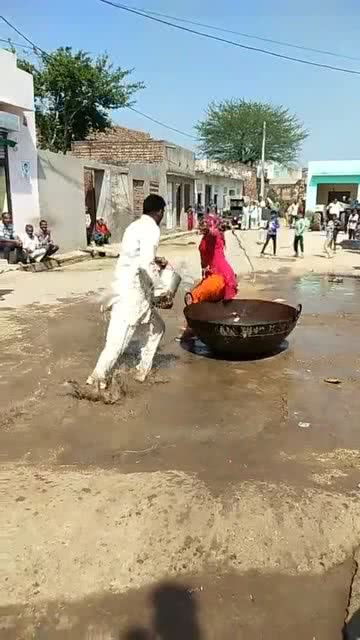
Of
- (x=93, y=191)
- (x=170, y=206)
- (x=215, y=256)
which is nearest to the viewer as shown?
(x=215, y=256)

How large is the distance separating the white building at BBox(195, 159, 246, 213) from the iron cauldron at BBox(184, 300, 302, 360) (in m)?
27.5

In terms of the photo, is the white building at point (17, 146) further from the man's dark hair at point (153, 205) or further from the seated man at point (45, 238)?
the man's dark hair at point (153, 205)

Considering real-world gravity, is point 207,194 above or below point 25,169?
below

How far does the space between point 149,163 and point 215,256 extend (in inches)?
831

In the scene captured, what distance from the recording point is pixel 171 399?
196 inches

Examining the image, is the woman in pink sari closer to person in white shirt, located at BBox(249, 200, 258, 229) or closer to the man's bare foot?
the man's bare foot

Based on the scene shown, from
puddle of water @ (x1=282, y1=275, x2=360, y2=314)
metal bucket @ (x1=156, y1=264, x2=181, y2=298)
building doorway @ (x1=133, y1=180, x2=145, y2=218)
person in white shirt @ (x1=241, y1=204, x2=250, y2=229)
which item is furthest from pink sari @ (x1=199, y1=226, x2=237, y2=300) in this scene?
person in white shirt @ (x1=241, y1=204, x2=250, y2=229)

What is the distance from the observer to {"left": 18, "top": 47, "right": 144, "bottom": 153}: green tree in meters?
24.7

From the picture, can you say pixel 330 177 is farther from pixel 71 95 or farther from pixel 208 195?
pixel 71 95

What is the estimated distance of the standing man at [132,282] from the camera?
4.78 metres

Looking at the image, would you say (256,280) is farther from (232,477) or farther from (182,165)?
(182,165)

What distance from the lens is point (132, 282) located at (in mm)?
4879

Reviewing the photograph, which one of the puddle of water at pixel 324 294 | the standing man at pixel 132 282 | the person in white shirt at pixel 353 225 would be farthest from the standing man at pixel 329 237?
the standing man at pixel 132 282

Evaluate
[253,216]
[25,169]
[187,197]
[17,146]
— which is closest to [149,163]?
[187,197]
